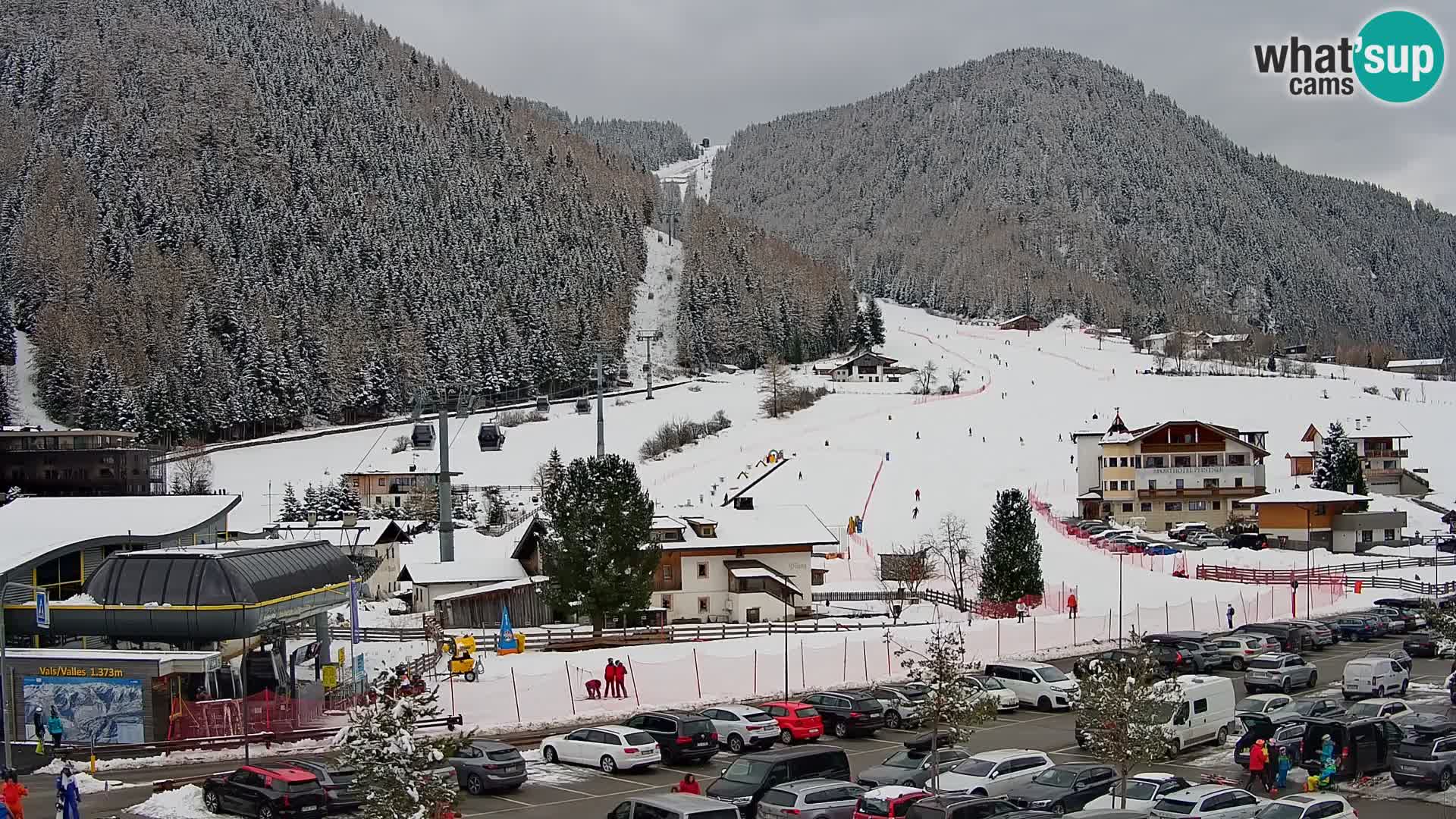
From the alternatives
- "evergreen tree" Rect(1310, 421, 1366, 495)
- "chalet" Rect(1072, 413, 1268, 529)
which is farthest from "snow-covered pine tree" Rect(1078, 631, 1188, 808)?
"evergreen tree" Rect(1310, 421, 1366, 495)

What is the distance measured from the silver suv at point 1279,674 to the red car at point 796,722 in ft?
41.0

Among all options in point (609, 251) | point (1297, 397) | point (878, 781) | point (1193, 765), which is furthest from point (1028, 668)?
point (609, 251)

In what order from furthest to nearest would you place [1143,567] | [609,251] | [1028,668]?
1. [609,251]
2. [1143,567]
3. [1028,668]

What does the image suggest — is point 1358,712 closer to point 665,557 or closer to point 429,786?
point 429,786

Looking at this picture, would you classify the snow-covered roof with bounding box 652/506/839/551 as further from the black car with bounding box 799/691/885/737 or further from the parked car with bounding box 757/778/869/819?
the parked car with bounding box 757/778/869/819

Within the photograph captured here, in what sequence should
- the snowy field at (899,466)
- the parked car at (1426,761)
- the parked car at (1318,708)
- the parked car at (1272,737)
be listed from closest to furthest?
the parked car at (1426,761) < the parked car at (1272,737) < the parked car at (1318,708) < the snowy field at (899,466)

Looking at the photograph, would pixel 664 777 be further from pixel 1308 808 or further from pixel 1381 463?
pixel 1381 463

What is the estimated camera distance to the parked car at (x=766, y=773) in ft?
77.5

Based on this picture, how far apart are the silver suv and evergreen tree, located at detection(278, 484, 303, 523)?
6385 cm

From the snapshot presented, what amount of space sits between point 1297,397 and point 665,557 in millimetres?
85780

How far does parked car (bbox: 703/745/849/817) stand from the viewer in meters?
23.6

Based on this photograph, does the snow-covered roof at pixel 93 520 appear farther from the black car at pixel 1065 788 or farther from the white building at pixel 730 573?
the black car at pixel 1065 788

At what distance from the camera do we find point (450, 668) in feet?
117

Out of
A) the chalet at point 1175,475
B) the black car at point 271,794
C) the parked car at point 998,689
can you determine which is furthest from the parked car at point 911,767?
the chalet at point 1175,475
